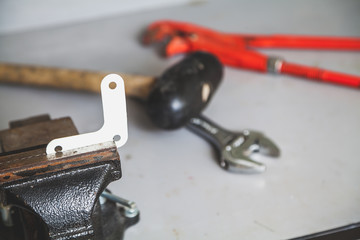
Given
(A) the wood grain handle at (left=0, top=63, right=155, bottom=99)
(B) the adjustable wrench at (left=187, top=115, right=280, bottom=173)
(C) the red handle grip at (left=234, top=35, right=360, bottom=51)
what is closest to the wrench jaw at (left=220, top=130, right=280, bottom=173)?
(B) the adjustable wrench at (left=187, top=115, right=280, bottom=173)

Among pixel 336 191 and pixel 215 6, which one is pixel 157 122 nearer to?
pixel 336 191

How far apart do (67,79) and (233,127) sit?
508mm

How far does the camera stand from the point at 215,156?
112cm

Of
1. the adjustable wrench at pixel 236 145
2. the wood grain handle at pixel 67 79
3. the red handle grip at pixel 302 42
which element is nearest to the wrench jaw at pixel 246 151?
the adjustable wrench at pixel 236 145

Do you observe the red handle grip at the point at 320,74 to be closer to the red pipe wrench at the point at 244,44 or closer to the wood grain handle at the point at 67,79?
the red pipe wrench at the point at 244,44

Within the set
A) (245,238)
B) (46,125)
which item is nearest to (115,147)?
(46,125)

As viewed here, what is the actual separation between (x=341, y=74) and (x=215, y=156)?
49 centimetres

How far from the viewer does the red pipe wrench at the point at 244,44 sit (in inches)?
55.1

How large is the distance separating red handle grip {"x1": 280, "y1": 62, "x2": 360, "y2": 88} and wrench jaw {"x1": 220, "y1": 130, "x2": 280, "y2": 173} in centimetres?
34

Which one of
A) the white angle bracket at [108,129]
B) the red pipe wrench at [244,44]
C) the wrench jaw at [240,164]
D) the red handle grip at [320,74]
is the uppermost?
the white angle bracket at [108,129]

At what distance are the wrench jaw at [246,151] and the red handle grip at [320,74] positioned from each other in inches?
13.4

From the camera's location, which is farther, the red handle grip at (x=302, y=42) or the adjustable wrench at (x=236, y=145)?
the red handle grip at (x=302, y=42)

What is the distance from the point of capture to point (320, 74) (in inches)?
52.9

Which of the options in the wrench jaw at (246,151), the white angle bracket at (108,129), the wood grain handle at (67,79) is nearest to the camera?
the white angle bracket at (108,129)
